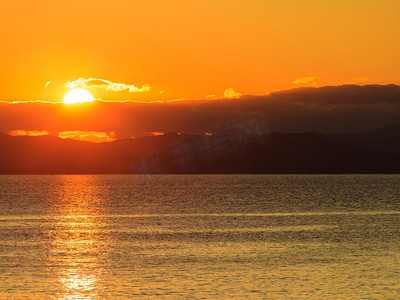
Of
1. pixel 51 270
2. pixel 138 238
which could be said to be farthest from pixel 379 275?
pixel 138 238

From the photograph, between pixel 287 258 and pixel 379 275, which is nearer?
pixel 379 275

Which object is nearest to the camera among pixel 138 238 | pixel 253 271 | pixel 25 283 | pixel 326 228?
pixel 25 283

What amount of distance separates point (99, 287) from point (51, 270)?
28.9 ft

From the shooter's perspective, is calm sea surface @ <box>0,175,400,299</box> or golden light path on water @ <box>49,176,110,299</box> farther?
golden light path on water @ <box>49,176,110,299</box>

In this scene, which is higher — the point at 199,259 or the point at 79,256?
the point at 79,256

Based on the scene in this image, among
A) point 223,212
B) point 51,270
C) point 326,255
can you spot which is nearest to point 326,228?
point 326,255

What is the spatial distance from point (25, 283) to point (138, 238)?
32.8 meters

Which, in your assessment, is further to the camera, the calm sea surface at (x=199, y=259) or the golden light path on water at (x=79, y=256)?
the golden light path on water at (x=79, y=256)

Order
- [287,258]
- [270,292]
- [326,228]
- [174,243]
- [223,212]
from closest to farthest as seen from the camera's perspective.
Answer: [270,292] → [287,258] → [174,243] → [326,228] → [223,212]

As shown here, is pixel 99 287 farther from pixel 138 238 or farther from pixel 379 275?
pixel 138 238

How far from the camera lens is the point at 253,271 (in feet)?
163

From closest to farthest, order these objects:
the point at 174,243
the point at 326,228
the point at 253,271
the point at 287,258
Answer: the point at 253,271 < the point at 287,258 < the point at 174,243 < the point at 326,228

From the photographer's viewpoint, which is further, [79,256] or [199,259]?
[79,256]

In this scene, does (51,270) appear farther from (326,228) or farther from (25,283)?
(326,228)
